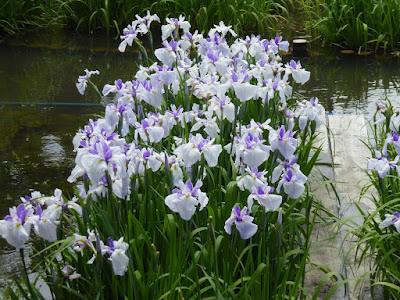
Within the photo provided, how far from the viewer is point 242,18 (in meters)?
6.89

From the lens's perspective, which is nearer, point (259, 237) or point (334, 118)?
point (259, 237)

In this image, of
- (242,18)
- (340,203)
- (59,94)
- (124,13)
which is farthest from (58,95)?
(340,203)

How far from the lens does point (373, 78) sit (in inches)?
228

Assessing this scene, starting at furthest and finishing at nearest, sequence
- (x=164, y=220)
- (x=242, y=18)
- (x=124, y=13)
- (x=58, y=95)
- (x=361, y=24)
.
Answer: (x=124, y=13)
(x=242, y=18)
(x=361, y=24)
(x=58, y=95)
(x=164, y=220)

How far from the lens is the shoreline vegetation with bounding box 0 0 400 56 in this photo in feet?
20.9

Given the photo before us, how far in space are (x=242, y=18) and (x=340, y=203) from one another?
4.24 metres

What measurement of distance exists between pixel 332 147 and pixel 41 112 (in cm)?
228

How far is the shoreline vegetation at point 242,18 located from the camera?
20.9ft

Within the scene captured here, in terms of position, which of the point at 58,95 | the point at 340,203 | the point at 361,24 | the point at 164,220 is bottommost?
the point at 340,203

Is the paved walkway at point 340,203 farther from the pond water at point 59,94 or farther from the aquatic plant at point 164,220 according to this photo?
the pond water at point 59,94

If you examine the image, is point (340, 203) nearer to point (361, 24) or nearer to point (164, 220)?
point (164, 220)

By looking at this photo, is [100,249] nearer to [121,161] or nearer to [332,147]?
[121,161]

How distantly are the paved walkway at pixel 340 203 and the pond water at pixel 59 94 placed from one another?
0.56 m

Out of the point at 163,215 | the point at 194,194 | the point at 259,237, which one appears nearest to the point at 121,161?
the point at 194,194
